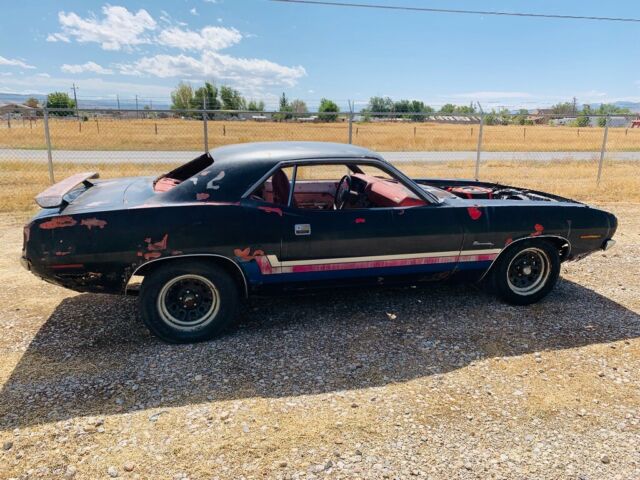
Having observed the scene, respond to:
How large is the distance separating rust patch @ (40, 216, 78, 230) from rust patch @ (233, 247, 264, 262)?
1.14 metres

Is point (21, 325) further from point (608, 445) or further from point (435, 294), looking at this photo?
point (608, 445)

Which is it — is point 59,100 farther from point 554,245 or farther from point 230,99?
point 554,245

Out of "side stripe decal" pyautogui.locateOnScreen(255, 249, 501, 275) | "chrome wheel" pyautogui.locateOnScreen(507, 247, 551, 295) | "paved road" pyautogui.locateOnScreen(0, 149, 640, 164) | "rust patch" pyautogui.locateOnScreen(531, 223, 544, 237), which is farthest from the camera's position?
"paved road" pyautogui.locateOnScreen(0, 149, 640, 164)

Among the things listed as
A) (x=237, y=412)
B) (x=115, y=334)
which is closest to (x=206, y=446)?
(x=237, y=412)

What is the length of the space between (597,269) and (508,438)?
3.74m

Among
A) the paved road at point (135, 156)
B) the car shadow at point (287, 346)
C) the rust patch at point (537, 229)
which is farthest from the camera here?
the paved road at point (135, 156)

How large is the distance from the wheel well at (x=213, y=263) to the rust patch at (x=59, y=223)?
55 centimetres

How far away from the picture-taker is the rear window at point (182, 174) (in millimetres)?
4043

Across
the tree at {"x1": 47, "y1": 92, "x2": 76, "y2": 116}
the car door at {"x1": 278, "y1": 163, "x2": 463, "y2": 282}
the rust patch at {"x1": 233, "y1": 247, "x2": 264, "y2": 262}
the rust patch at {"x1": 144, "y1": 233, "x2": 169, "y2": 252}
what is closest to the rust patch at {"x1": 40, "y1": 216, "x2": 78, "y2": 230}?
the rust patch at {"x1": 144, "y1": 233, "x2": 169, "y2": 252}

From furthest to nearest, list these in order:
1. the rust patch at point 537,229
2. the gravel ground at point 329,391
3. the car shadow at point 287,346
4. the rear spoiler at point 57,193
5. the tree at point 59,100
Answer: the tree at point 59,100, the rust patch at point 537,229, the rear spoiler at point 57,193, the car shadow at point 287,346, the gravel ground at point 329,391

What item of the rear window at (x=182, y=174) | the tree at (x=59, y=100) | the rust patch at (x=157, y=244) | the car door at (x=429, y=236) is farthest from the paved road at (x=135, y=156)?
the tree at (x=59, y=100)

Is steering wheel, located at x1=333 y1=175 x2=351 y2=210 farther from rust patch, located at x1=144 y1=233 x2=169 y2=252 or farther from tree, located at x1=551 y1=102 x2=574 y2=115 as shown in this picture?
tree, located at x1=551 y1=102 x2=574 y2=115

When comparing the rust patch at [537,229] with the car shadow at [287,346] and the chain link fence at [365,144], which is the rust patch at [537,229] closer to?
the car shadow at [287,346]

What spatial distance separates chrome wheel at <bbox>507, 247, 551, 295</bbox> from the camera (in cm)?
455
